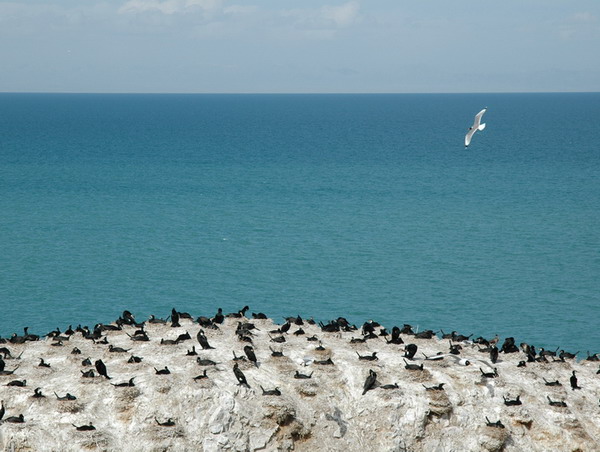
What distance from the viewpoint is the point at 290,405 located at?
35062 millimetres

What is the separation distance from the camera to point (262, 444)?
3444cm

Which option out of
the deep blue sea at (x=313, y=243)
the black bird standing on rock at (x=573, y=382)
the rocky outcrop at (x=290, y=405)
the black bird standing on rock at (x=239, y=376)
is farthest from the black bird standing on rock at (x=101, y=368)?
the deep blue sea at (x=313, y=243)

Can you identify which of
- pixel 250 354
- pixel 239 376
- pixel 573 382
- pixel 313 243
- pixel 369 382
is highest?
pixel 250 354

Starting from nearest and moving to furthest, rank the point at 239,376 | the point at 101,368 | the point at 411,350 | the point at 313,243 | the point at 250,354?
the point at 239,376, the point at 101,368, the point at 250,354, the point at 411,350, the point at 313,243

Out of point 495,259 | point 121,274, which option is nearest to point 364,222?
point 495,259

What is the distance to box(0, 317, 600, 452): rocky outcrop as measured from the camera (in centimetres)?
3356

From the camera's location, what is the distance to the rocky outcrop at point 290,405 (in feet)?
110

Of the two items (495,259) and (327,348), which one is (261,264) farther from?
(327,348)

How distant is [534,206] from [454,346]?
8320 centimetres

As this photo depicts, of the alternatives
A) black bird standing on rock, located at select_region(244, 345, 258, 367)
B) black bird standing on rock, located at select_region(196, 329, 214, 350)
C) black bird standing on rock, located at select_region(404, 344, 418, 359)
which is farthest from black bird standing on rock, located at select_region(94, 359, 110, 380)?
black bird standing on rock, located at select_region(404, 344, 418, 359)

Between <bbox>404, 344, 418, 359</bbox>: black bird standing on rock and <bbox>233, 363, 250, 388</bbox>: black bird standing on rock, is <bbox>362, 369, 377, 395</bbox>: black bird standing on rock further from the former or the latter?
<bbox>233, 363, 250, 388</bbox>: black bird standing on rock

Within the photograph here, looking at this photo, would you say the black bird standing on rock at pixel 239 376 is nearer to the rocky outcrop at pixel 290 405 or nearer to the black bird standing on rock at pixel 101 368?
the rocky outcrop at pixel 290 405

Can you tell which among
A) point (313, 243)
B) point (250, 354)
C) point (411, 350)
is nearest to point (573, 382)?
point (411, 350)

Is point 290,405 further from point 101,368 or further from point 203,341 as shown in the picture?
point 101,368
